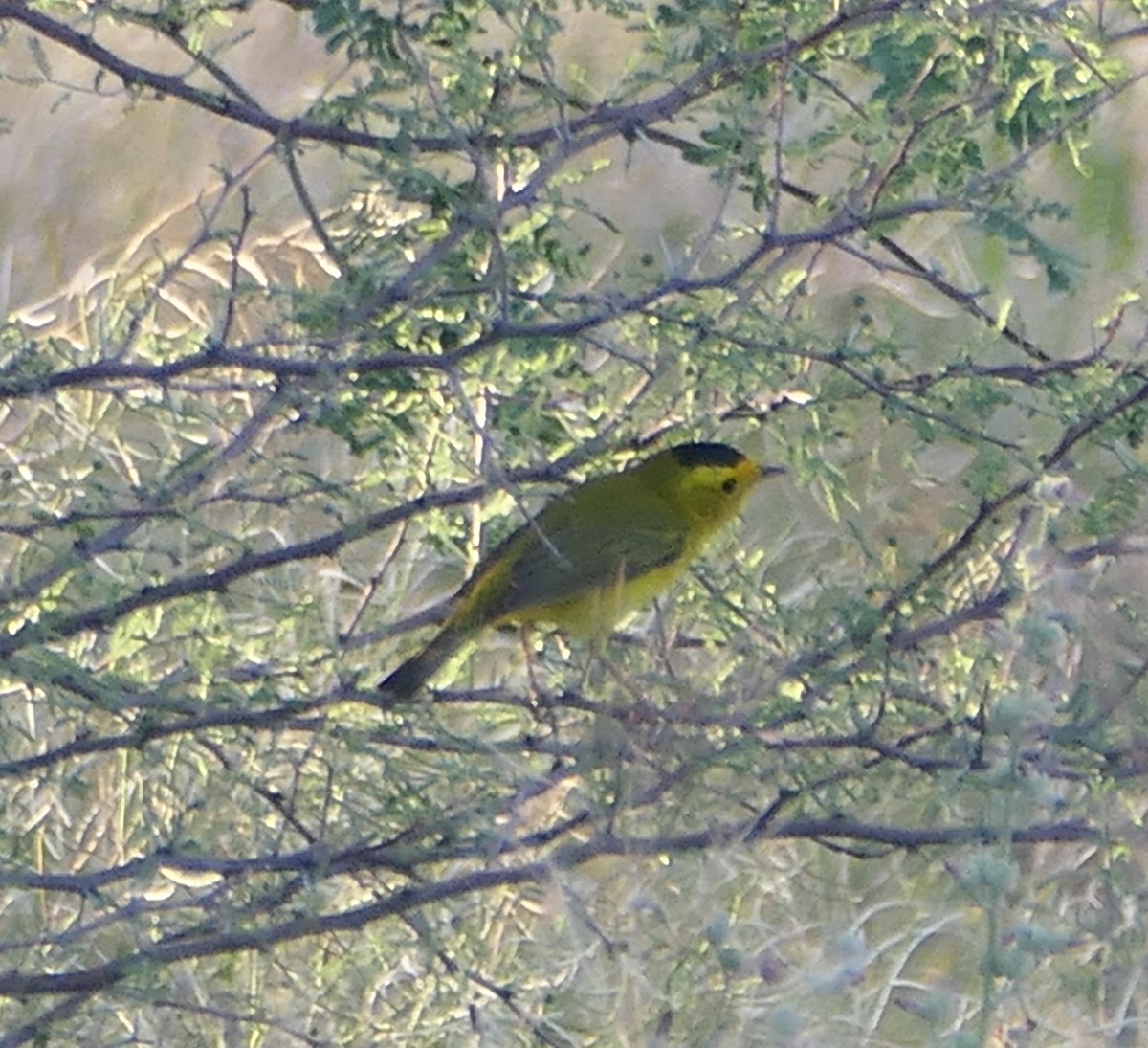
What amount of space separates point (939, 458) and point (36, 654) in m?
4.22

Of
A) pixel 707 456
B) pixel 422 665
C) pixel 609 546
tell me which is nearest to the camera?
pixel 422 665

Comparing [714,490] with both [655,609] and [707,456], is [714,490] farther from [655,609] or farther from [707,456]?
[655,609]

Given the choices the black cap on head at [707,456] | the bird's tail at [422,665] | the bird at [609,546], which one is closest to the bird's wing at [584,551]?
the bird at [609,546]

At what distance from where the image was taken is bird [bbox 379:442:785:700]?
4.21 m

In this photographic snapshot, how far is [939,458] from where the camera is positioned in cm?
662

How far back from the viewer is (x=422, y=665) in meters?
3.78

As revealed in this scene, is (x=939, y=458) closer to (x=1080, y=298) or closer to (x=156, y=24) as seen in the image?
(x=1080, y=298)

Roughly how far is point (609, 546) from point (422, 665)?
94 cm

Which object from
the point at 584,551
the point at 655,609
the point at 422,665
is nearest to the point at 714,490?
the point at 584,551

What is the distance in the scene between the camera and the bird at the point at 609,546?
166 inches

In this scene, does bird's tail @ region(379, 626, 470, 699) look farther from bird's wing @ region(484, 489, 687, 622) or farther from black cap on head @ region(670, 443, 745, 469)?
black cap on head @ region(670, 443, 745, 469)

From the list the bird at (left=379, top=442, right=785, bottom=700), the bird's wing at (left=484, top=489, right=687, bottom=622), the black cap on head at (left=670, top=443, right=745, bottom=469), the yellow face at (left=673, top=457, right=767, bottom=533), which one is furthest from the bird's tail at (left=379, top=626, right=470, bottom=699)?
the yellow face at (left=673, top=457, right=767, bottom=533)

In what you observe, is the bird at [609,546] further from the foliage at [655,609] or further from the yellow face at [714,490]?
the foliage at [655,609]

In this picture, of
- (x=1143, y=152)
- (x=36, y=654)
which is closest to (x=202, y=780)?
(x=36, y=654)
